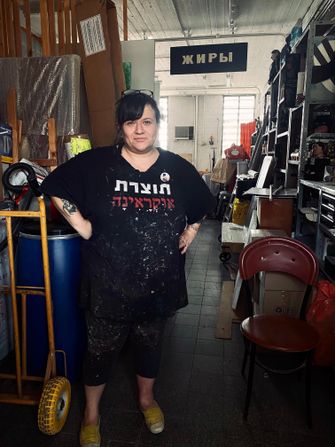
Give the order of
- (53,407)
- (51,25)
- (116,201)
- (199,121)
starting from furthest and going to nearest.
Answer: (199,121) → (51,25) → (53,407) → (116,201)

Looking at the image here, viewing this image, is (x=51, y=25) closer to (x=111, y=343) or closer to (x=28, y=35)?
(x=28, y=35)

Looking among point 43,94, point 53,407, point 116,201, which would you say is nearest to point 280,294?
point 116,201

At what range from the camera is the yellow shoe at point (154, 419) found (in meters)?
1.72

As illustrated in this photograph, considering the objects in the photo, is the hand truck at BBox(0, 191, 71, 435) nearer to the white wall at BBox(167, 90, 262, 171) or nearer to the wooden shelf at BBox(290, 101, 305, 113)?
the wooden shelf at BBox(290, 101, 305, 113)

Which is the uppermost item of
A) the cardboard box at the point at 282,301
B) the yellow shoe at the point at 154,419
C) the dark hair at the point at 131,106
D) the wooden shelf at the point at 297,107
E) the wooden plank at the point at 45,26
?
the wooden plank at the point at 45,26

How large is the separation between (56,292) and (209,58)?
3.80 meters

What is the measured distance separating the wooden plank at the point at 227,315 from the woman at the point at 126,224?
1.19 meters

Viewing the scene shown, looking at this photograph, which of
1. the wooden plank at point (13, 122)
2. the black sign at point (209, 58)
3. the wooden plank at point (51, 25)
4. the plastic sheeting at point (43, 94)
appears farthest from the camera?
the black sign at point (209, 58)

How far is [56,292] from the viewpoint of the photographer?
191 cm

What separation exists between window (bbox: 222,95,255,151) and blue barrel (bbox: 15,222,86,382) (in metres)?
11.4

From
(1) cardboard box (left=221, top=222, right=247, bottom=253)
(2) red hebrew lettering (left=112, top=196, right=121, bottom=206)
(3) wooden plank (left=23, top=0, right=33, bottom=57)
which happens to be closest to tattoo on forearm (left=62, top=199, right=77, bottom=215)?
(2) red hebrew lettering (left=112, top=196, right=121, bottom=206)

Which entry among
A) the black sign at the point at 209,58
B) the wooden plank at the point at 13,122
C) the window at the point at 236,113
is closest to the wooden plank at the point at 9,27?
the wooden plank at the point at 13,122

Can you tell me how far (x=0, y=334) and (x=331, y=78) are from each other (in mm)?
3292

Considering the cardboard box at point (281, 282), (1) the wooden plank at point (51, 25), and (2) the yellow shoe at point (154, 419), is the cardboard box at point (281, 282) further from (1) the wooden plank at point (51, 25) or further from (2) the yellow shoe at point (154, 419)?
(1) the wooden plank at point (51, 25)
